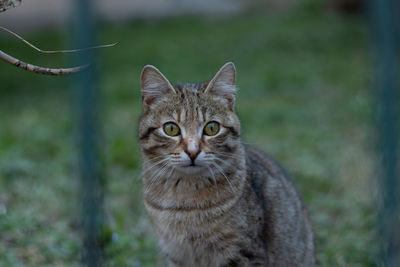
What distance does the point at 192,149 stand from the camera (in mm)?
2951

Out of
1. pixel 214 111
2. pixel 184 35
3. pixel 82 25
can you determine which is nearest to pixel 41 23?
pixel 184 35

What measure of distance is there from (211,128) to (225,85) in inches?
11.5

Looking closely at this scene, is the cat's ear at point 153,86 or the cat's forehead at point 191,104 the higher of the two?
the cat's ear at point 153,86

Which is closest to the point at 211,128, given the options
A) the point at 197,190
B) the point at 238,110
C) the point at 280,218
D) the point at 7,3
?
the point at 197,190

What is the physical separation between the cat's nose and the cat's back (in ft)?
1.67

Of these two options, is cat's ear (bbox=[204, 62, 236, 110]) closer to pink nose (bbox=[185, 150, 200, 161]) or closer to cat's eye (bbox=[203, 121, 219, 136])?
Answer: cat's eye (bbox=[203, 121, 219, 136])

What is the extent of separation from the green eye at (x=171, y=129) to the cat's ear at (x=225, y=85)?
31cm

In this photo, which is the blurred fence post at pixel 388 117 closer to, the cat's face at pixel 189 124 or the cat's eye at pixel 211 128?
the cat's face at pixel 189 124

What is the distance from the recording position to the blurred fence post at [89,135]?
1502 mm

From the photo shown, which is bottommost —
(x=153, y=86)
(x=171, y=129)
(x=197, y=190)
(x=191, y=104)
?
(x=197, y=190)

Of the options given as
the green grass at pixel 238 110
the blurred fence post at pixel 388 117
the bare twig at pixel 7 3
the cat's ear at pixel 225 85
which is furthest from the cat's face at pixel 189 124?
the blurred fence post at pixel 388 117

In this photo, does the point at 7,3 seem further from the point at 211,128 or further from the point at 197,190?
the point at 197,190

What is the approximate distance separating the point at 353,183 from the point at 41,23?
34.8 ft

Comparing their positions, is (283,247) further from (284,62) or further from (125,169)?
(284,62)
